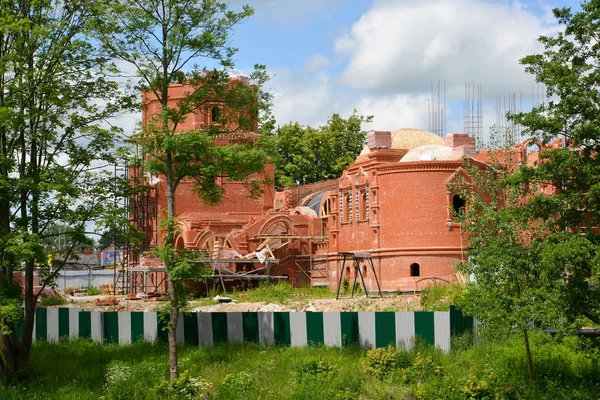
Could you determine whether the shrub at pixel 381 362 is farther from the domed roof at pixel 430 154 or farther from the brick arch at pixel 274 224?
the brick arch at pixel 274 224

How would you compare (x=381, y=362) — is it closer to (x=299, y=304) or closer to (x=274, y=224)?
(x=299, y=304)

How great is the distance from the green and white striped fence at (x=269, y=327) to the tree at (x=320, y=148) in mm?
36041

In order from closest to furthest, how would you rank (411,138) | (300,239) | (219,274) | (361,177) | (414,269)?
(414,269) → (361,177) → (219,274) → (300,239) → (411,138)

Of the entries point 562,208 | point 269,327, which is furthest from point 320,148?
point 562,208

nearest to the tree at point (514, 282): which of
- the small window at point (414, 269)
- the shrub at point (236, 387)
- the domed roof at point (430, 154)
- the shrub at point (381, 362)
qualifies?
the shrub at point (381, 362)

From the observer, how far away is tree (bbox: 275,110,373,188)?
216ft

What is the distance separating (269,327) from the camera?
27266mm

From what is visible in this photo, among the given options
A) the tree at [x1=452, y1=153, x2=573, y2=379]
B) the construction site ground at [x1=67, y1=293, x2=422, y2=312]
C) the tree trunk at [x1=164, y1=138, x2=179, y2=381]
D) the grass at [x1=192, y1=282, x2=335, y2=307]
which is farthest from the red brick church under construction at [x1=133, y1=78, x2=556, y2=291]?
the tree at [x1=452, y1=153, x2=573, y2=379]

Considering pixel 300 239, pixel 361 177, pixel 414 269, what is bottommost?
pixel 414 269

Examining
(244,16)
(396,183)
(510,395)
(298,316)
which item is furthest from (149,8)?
(396,183)

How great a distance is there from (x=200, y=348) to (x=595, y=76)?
13531 millimetres

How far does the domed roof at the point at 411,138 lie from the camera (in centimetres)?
5097

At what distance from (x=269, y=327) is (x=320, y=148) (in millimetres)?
39760

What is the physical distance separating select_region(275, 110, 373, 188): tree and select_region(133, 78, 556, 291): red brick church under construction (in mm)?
8960
